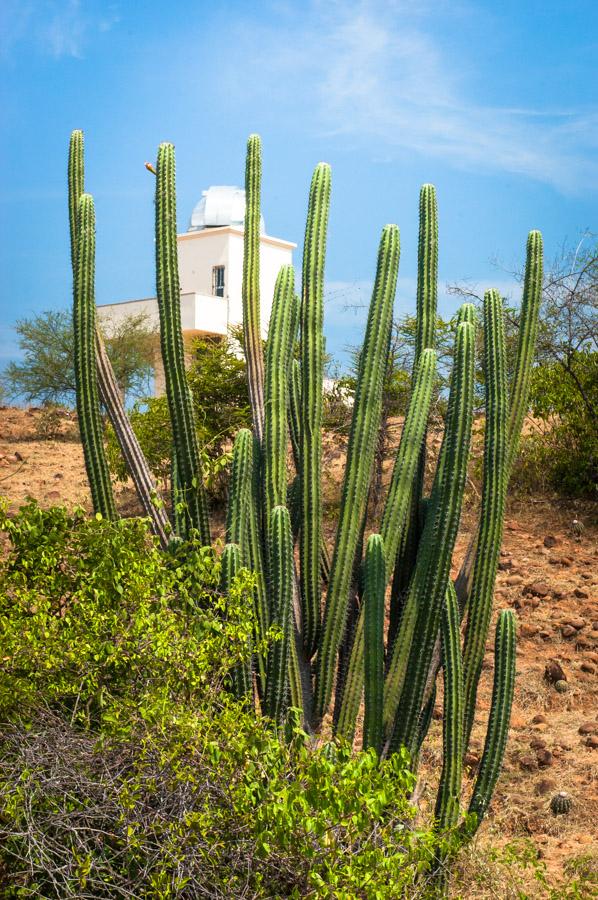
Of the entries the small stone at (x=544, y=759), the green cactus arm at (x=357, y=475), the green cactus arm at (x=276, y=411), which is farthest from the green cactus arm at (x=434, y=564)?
the small stone at (x=544, y=759)

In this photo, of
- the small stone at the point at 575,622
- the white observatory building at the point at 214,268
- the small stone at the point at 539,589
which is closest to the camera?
the small stone at the point at 575,622

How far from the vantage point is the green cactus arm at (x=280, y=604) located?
18.1ft

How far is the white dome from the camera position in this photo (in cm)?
3145

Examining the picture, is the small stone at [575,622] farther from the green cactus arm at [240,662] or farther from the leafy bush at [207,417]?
the leafy bush at [207,417]

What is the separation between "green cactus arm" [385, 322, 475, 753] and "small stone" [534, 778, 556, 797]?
7.50ft

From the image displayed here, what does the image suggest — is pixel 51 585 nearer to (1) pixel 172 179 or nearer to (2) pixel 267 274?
(1) pixel 172 179

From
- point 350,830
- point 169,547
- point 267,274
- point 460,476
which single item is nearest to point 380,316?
point 460,476

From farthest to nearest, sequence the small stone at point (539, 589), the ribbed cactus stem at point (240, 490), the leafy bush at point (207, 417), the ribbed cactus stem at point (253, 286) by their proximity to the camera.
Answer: the leafy bush at point (207, 417), the small stone at point (539, 589), the ribbed cactus stem at point (253, 286), the ribbed cactus stem at point (240, 490)

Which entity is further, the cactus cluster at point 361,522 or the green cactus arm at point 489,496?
the green cactus arm at point 489,496

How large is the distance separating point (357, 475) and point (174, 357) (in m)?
1.20

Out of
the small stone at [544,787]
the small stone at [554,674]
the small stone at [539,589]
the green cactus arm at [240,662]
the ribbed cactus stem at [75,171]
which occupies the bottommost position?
the small stone at [544,787]

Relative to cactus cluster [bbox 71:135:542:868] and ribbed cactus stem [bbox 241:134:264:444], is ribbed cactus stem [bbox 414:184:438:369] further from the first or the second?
ribbed cactus stem [bbox 241:134:264:444]

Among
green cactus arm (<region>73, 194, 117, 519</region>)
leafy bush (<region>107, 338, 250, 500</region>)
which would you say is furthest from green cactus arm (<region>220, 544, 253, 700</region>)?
leafy bush (<region>107, 338, 250, 500</region>)

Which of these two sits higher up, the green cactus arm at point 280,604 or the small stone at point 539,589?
the green cactus arm at point 280,604
